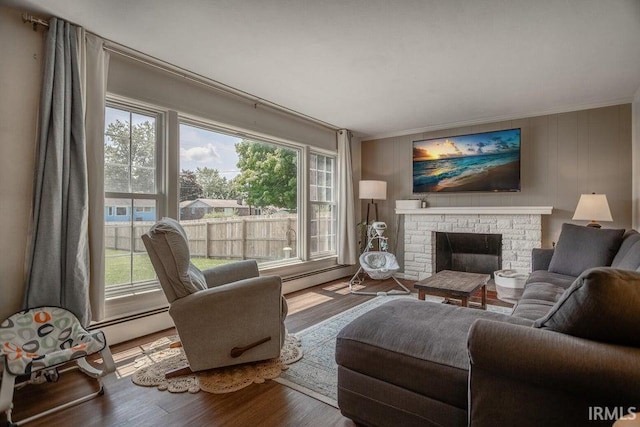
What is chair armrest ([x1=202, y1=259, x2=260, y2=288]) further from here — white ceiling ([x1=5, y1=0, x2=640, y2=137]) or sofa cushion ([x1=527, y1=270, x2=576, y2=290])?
sofa cushion ([x1=527, y1=270, x2=576, y2=290])

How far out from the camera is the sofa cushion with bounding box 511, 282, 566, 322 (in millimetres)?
1899

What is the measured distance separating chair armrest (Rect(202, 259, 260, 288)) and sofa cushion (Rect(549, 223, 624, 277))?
114 inches

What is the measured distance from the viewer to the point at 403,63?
2.81 meters

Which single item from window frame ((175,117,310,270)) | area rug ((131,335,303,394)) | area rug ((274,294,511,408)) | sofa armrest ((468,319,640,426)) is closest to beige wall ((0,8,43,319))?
area rug ((131,335,303,394))

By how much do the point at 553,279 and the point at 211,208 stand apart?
3.36 meters

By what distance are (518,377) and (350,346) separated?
0.73 metres

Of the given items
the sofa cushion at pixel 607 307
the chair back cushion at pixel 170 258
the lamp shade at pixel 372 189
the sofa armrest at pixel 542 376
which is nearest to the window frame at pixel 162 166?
the chair back cushion at pixel 170 258

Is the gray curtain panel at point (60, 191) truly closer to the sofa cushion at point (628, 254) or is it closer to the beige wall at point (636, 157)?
the sofa cushion at point (628, 254)

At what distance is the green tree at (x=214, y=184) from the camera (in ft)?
11.1

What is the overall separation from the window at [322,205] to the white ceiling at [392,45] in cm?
127

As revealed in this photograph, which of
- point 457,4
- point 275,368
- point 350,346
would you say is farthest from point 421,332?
point 457,4

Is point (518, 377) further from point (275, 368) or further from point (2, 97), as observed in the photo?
point (2, 97)

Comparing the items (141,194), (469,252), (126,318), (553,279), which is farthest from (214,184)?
Answer: (469,252)

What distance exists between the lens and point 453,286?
2891mm
